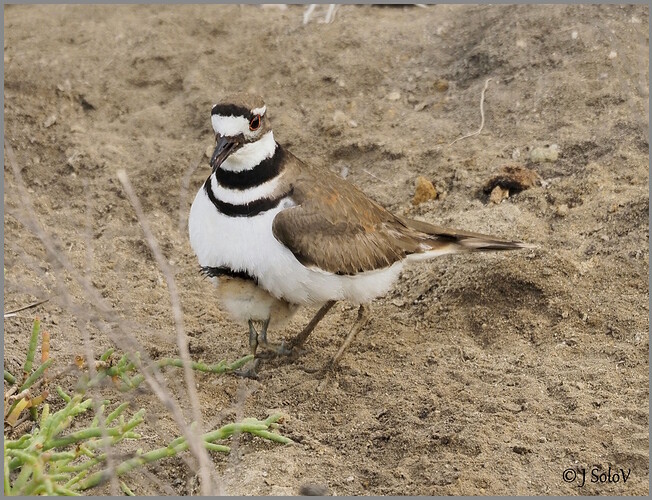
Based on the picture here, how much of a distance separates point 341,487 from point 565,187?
9.26 feet

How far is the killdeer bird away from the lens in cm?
490

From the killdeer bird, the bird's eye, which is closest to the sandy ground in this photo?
the killdeer bird

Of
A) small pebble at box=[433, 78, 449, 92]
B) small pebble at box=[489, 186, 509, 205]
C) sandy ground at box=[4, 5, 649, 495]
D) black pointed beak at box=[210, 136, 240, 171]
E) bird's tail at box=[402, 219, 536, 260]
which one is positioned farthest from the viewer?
Result: small pebble at box=[433, 78, 449, 92]

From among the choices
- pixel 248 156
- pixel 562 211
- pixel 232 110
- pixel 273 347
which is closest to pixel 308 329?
pixel 273 347

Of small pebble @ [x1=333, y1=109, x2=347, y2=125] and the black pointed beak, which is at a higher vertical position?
the black pointed beak

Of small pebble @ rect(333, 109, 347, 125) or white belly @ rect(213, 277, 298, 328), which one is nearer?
white belly @ rect(213, 277, 298, 328)

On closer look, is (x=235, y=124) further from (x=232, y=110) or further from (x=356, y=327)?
(x=356, y=327)

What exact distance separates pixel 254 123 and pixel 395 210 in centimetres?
175

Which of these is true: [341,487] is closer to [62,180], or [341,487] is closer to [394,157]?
[394,157]

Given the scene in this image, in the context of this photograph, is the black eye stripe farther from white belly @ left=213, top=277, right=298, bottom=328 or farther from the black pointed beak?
white belly @ left=213, top=277, right=298, bottom=328

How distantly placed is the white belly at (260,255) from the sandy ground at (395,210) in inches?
19.5

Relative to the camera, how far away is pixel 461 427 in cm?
447

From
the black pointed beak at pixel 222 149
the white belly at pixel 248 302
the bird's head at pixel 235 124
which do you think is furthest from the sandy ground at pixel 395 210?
the bird's head at pixel 235 124

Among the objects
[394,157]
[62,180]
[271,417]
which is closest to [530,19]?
[394,157]
